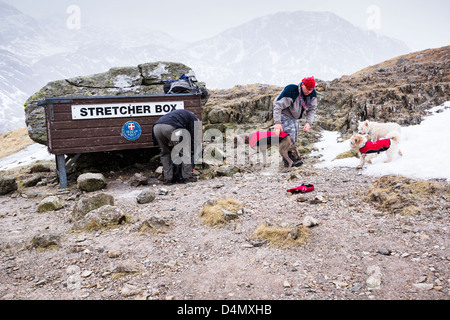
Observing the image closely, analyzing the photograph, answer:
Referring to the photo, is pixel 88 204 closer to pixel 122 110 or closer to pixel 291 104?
pixel 122 110

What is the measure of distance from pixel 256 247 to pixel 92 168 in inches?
328

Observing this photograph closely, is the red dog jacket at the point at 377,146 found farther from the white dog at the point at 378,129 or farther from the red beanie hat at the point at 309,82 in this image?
the red beanie hat at the point at 309,82

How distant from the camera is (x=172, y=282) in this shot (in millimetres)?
3221

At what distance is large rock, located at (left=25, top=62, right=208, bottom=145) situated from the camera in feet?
33.5

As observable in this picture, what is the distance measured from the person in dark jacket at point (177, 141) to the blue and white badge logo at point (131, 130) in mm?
1053

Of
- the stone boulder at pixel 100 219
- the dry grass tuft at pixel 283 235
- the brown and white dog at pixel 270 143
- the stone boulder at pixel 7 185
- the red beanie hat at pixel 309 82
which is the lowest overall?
the stone boulder at pixel 7 185

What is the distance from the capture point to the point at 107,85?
432 inches

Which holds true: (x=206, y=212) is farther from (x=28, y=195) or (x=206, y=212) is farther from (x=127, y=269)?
(x=28, y=195)

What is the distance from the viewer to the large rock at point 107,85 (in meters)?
10.2

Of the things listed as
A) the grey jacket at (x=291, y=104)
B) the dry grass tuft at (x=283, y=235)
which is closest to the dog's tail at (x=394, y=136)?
the grey jacket at (x=291, y=104)

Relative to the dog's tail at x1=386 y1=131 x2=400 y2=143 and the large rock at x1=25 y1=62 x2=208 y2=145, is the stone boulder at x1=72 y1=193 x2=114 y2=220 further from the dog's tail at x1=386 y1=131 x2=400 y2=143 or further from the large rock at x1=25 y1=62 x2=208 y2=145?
the dog's tail at x1=386 y1=131 x2=400 y2=143

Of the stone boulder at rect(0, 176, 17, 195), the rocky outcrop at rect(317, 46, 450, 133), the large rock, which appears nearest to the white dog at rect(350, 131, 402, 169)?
the rocky outcrop at rect(317, 46, 450, 133)

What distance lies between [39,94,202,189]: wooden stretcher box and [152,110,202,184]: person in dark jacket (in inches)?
49.0

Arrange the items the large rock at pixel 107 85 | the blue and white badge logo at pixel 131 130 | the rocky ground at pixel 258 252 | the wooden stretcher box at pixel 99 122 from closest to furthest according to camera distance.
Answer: the rocky ground at pixel 258 252, the wooden stretcher box at pixel 99 122, the blue and white badge logo at pixel 131 130, the large rock at pixel 107 85
